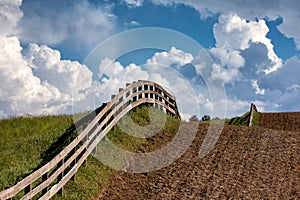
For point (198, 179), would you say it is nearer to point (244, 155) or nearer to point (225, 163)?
point (225, 163)

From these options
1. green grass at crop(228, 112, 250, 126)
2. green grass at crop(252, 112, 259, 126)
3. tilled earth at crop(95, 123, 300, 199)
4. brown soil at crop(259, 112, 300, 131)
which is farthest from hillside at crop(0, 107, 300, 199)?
green grass at crop(228, 112, 250, 126)

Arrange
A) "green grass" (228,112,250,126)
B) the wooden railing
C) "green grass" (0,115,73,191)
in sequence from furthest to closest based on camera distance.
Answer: "green grass" (228,112,250,126), "green grass" (0,115,73,191), the wooden railing

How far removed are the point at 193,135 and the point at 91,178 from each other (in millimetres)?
6665

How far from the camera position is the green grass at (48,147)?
46.7 feet

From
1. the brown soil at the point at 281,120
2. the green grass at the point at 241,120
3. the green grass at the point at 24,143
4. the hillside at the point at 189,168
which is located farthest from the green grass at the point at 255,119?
the green grass at the point at 24,143

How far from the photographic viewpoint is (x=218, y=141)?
19406mm

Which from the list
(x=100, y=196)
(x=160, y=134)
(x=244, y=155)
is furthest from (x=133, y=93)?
(x=100, y=196)

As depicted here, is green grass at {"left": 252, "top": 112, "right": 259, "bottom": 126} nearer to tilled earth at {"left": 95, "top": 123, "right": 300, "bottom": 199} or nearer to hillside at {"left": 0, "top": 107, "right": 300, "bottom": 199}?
hillside at {"left": 0, "top": 107, "right": 300, "bottom": 199}

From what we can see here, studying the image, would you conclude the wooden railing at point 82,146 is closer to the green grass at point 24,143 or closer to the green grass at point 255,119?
the green grass at point 24,143

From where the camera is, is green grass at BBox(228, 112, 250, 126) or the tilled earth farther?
green grass at BBox(228, 112, 250, 126)

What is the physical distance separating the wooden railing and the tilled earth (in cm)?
133

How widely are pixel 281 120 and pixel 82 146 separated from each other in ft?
69.8

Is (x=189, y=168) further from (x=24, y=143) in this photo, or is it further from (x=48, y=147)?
(x=24, y=143)

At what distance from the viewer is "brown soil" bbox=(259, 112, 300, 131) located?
30.7 metres
